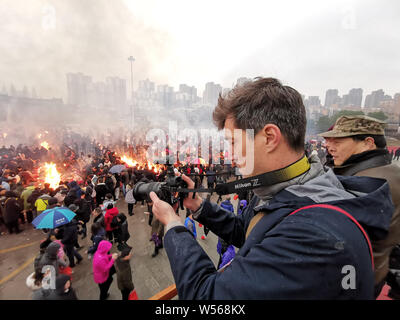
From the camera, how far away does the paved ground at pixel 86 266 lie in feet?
13.9

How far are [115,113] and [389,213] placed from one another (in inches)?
1772

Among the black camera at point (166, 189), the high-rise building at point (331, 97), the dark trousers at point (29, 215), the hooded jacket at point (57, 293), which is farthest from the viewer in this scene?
the high-rise building at point (331, 97)

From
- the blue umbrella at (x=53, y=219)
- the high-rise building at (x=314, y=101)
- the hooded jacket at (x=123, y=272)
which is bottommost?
the hooded jacket at (x=123, y=272)

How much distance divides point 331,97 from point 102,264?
352ft

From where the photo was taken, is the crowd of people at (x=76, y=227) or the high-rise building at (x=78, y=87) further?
the high-rise building at (x=78, y=87)

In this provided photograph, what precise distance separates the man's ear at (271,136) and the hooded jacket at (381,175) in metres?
1.21

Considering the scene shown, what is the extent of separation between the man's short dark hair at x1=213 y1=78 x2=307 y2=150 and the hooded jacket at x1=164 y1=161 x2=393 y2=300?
352mm

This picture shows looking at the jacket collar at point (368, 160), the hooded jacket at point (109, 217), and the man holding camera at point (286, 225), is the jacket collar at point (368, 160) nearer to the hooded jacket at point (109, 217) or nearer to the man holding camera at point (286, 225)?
the man holding camera at point (286, 225)

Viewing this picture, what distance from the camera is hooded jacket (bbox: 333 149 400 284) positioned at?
57.7 inches

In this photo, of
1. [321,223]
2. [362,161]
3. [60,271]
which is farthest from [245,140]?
[60,271]

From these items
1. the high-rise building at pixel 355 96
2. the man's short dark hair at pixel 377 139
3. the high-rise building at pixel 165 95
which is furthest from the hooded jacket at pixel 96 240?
the high-rise building at pixel 355 96

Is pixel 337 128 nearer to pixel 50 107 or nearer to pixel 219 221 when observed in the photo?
pixel 219 221

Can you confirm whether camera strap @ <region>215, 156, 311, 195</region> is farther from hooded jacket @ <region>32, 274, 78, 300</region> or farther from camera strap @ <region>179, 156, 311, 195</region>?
hooded jacket @ <region>32, 274, 78, 300</region>

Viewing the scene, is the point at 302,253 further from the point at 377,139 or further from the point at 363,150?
the point at 377,139
